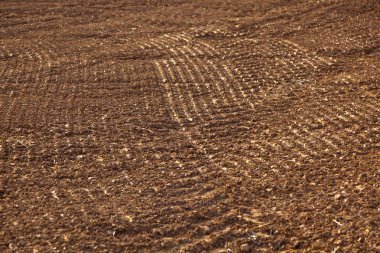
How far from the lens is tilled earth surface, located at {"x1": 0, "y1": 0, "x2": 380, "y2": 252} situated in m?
4.52

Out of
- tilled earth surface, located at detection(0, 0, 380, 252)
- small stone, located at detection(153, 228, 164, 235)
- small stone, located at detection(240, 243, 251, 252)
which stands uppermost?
tilled earth surface, located at detection(0, 0, 380, 252)

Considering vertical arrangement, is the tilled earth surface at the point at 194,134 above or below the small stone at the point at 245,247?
above

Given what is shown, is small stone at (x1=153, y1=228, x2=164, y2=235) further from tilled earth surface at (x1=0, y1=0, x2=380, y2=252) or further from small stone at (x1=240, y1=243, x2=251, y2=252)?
small stone at (x1=240, y1=243, x2=251, y2=252)

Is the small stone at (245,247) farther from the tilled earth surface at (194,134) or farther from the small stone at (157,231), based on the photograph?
the small stone at (157,231)

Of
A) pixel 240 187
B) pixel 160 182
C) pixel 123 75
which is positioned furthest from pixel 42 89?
pixel 240 187

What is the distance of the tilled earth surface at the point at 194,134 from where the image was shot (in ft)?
14.8

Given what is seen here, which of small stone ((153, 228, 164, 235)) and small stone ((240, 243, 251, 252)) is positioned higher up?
small stone ((153, 228, 164, 235))

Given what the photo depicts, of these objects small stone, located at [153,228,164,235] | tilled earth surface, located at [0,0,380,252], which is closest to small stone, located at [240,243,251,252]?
tilled earth surface, located at [0,0,380,252]

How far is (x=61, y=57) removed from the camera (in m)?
8.41

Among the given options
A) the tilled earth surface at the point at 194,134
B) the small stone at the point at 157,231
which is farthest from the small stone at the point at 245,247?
the small stone at the point at 157,231

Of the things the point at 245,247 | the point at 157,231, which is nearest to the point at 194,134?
the point at 157,231

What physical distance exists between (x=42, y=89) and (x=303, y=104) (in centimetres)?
274

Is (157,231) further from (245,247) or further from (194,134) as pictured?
(194,134)

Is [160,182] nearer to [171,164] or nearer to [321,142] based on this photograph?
[171,164]
